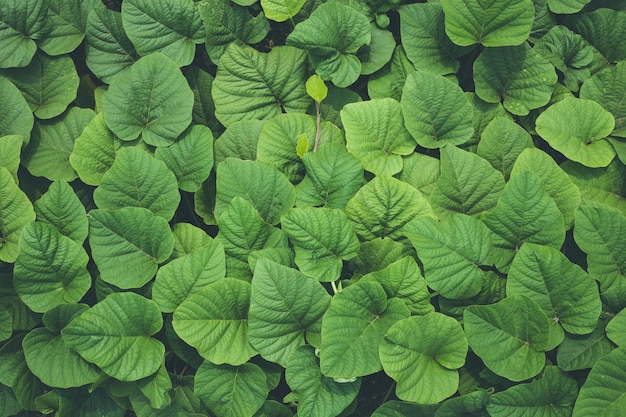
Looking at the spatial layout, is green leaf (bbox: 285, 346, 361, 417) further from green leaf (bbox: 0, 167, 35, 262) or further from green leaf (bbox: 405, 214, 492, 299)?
green leaf (bbox: 0, 167, 35, 262)

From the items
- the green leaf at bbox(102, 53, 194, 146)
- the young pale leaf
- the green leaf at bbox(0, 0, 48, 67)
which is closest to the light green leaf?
the green leaf at bbox(102, 53, 194, 146)

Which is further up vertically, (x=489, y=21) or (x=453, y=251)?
(x=489, y=21)

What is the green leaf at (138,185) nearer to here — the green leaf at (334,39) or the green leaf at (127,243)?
the green leaf at (127,243)

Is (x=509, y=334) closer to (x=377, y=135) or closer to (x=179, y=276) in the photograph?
(x=377, y=135)

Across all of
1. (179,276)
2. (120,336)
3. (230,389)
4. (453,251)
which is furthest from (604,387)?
(120,336)

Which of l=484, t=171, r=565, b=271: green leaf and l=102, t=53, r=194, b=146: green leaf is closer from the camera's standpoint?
l=484, t=171, r=565, b=271: green leaf

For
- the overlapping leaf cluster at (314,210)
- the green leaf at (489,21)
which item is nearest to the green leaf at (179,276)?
the overlapping leaf cluster at (314,210)

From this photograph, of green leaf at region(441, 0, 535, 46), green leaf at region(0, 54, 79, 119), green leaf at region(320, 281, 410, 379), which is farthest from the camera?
green leaf at region(0, 54, 79, 119)
